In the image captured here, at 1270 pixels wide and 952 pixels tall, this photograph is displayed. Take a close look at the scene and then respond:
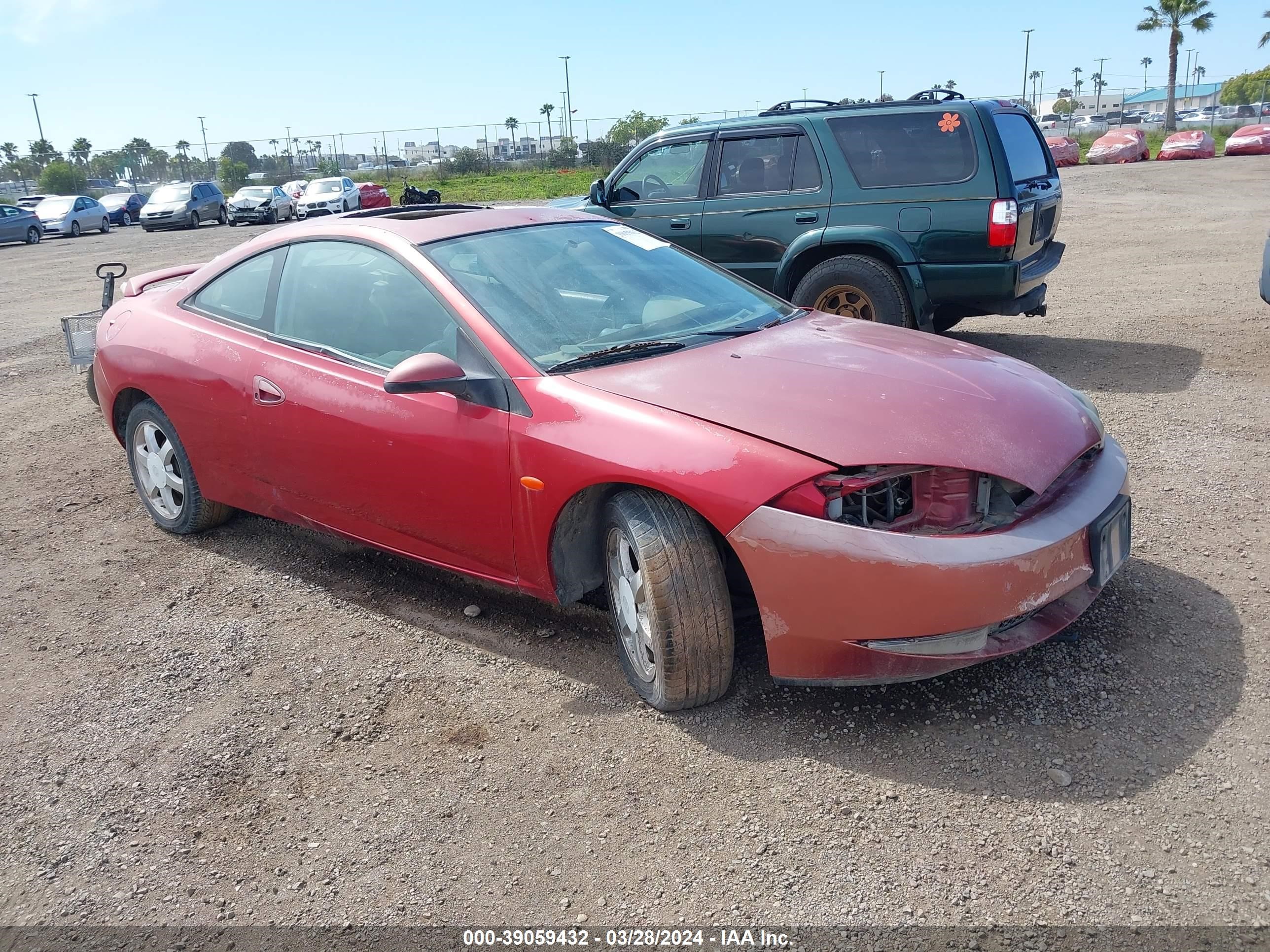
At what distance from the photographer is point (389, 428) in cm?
→ 365

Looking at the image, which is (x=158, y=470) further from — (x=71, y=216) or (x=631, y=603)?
(x=71, y=216)

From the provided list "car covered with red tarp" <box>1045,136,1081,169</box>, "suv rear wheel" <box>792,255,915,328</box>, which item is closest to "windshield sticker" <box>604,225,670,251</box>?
"suv rear wheel" <box>792,255,915,328</box>

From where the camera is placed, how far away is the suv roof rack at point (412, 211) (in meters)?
4.27

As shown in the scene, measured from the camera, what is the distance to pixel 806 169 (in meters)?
7.55

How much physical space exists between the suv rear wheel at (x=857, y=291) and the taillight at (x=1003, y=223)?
2.26ft

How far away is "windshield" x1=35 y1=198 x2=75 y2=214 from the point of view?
34.7 m

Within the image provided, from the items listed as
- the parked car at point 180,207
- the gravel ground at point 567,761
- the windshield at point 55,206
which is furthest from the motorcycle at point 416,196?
the windshield at point 55,206

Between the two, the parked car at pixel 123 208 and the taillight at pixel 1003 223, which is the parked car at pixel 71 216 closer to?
the parked car at pixel 123 208

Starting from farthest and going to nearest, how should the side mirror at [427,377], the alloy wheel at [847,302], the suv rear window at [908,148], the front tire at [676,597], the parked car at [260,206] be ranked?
the parked car at [260,206], the alloy wheel at [847,302], the suv rear window at [908,148], the side mirror at [427,377], the front tire at [676,597]

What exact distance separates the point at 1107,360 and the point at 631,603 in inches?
230

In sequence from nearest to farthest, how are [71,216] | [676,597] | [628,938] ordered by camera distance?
[628,938] → [676,597] → [71,216]

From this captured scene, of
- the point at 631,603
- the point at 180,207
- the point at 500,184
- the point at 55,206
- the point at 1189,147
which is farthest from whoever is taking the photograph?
the point at 500,184

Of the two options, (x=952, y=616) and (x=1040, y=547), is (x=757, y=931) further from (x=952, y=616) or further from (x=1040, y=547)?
(x=1040, y=547)

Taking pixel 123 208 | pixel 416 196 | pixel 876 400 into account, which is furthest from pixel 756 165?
pixel 123 208
